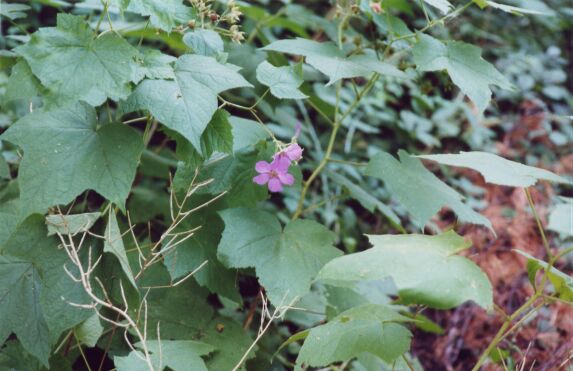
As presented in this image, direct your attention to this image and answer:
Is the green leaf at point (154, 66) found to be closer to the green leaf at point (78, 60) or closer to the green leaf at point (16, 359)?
the green leaf at point (78, 60)

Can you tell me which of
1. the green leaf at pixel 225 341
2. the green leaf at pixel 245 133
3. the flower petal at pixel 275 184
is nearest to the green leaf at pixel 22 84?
the green leaf at pixel 245 133

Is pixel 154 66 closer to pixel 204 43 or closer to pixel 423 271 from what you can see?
pixel 204 43

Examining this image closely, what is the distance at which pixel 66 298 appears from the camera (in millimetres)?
1261

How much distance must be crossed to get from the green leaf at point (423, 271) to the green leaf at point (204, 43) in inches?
25.1

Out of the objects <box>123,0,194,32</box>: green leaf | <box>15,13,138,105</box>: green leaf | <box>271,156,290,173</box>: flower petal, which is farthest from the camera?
<box>271,156,290,173</box>: flower petal

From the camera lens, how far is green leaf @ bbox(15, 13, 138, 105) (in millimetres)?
1069

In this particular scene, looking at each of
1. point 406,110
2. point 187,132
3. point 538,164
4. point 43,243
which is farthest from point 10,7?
point 538,164

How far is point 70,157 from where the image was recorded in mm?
1207

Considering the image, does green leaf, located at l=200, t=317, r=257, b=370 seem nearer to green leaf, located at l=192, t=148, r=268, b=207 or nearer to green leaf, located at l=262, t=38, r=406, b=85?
green leaf, located at l=192, t=148, r=268, b=207

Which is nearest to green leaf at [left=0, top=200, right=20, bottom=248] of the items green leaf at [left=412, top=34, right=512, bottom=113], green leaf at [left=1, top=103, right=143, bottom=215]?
green leaf at [left=1, top=103, right=143, bottom=215]

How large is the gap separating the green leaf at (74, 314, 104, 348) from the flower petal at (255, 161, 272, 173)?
1.77ft

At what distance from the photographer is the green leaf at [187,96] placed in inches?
45.1

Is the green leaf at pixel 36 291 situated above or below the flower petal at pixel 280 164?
below

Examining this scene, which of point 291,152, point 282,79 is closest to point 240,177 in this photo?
point 291,152
